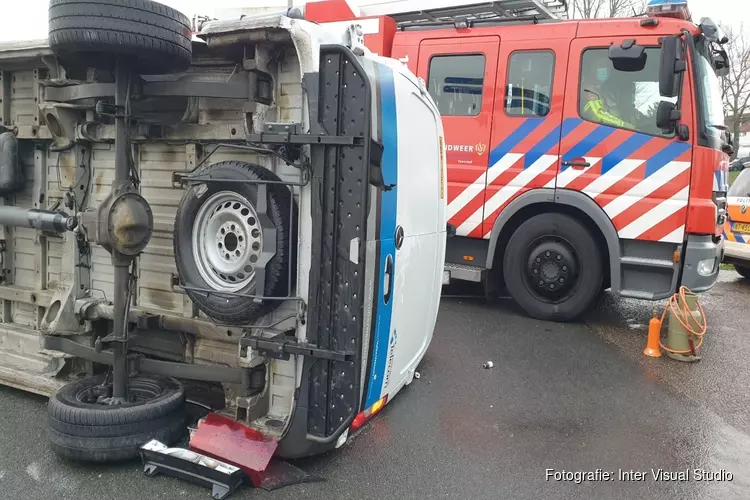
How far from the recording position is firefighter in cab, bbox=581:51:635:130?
19.4 feet

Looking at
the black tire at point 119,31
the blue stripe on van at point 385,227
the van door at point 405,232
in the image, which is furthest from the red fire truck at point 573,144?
the black tire at point 119,31

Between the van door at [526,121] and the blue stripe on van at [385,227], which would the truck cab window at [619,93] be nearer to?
the van door at [526,121]

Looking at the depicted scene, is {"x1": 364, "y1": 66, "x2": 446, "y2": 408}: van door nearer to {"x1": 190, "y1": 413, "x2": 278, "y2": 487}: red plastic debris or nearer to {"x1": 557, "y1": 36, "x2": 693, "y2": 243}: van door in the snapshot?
{"x1": 190, "y1": 413, "x2": 278, "y2": 487}: red plastic debris

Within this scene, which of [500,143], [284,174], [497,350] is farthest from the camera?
[500,143]

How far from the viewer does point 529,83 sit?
20.6ft

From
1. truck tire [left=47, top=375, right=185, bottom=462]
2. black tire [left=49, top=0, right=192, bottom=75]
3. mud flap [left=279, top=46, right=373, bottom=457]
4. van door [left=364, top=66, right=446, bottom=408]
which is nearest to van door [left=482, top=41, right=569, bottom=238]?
van door [left=364, top=66, right=446, bottom=408]

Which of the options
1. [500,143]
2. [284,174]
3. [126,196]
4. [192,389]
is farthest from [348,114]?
[500,143]

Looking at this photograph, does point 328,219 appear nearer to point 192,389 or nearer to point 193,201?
point 193,201

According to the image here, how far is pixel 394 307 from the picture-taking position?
3.10 metres

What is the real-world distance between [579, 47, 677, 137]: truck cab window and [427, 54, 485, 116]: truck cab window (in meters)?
1.08

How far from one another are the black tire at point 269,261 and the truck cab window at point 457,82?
4111mm

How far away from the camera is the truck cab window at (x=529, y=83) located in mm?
6199

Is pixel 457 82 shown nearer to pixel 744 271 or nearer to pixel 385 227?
pixel 385 227

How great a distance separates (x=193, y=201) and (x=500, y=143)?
411 centimetres
